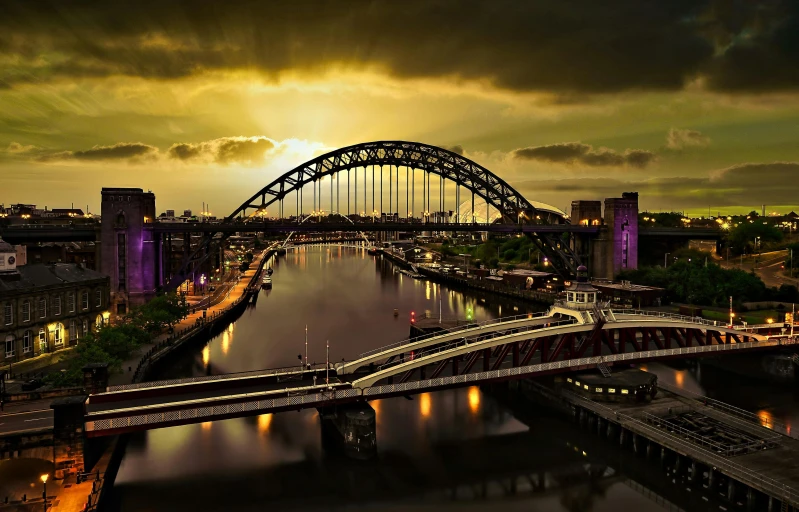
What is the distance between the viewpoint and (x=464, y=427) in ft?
81.0

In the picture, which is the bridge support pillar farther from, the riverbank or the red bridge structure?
the riverbank

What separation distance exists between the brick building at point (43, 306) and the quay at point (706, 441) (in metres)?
25.4

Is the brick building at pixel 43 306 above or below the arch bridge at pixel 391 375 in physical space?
above

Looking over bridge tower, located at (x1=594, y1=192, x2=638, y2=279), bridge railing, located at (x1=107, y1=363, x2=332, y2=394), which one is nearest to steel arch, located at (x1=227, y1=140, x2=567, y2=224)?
bridge tower, located at (x1=594, y1=192, x2=638, y2=279)

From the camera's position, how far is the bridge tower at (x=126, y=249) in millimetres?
45406

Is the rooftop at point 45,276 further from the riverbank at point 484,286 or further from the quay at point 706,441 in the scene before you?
the riverbank at point 484,286

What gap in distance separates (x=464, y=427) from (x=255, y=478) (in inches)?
357

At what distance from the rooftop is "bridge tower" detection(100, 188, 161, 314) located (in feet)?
32.1

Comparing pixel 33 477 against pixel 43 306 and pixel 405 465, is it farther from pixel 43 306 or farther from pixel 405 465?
pixel 43 306

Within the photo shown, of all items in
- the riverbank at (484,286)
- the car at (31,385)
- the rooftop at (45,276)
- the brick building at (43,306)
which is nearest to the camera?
the car at (31,385)

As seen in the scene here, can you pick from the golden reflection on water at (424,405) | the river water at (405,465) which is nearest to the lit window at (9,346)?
the river water at (405,465)

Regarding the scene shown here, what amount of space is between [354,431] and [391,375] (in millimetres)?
2933

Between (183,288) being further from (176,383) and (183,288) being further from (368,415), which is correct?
(368,415)

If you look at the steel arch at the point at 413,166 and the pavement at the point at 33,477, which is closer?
the pavement at the point at 33,477
